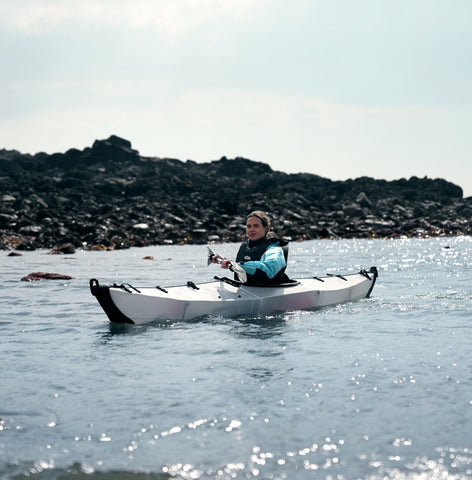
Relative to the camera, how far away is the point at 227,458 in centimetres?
422

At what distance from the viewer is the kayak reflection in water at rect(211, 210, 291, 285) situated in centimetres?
1095

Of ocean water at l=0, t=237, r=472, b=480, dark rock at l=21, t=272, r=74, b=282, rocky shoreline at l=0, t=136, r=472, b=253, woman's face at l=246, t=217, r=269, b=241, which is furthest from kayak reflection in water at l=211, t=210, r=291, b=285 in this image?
rocky shoreline at l=0, t=136, r=472, b=253

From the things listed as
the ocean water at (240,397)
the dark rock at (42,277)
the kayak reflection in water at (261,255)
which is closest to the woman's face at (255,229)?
the kayak reflection in water at (261,255)

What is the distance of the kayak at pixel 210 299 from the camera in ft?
31.6

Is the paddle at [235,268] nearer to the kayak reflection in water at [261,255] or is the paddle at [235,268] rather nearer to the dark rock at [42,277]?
the kayak reflection in water at [261,255]

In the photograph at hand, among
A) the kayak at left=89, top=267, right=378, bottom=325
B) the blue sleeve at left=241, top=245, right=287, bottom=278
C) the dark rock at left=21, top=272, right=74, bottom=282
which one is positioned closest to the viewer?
the kayak at left=89, top=267, right=378, bottom=325

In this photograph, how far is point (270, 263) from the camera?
11.0m

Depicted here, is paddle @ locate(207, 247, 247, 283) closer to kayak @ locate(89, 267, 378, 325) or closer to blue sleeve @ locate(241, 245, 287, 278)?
blue sleeve @ locate(241, 245, 287, 278)

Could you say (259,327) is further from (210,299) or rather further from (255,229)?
(255,229)

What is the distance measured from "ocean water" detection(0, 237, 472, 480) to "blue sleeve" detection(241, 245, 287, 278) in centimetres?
85

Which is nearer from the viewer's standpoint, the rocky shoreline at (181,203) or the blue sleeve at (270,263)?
the blue sleeve at (270,263)

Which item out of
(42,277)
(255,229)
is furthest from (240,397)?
(42,277)

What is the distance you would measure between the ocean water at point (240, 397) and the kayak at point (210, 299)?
0.26m

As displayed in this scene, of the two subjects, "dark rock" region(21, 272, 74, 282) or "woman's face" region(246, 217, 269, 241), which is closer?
"woman's face" region(246, 217, 269, 241)
